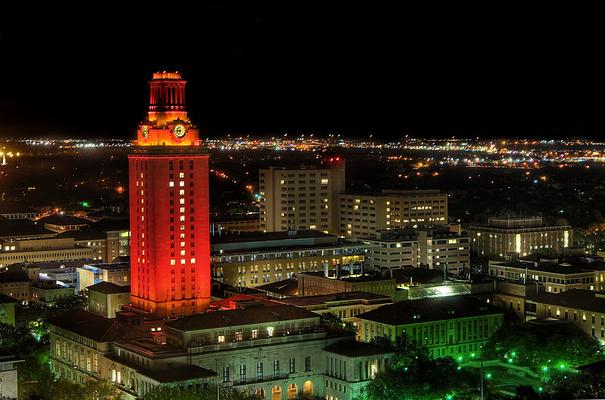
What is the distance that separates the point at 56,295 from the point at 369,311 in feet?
99.8

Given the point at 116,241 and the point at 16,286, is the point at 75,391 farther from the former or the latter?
the point at 116,241

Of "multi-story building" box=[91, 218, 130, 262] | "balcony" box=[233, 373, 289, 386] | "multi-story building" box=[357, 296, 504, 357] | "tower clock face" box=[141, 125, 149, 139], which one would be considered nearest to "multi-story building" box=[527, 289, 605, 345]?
"multi-story building" box=[357, 296, 504, 357]

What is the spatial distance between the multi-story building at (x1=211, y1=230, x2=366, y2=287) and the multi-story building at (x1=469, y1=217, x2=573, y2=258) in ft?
74.8

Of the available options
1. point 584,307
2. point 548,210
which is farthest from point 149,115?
point 548,210

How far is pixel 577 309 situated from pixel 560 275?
13.7 m

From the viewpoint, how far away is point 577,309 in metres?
81.7

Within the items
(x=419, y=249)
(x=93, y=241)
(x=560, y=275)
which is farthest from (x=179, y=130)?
(x=93, y=241)

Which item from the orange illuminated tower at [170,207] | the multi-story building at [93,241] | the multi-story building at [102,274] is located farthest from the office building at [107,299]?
the multi-story building at [93,241]

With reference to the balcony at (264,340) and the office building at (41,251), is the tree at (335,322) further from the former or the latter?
the office building at (41,251)

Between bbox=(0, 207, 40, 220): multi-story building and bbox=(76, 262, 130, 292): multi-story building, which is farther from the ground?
bbox=(0, 207, 40, 220): multi-story building

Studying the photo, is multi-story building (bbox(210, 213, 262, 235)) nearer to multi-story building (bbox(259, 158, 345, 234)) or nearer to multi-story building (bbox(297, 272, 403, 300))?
multi-story building (bbox(259, 158, 345, 234))

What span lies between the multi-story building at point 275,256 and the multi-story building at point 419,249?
215cm

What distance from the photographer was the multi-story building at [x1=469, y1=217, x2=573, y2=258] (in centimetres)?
12812

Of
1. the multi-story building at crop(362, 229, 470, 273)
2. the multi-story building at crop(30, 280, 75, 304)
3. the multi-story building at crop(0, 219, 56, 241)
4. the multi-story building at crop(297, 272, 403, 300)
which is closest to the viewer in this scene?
the multi-story building at crop(297, 272, 403, 300)
